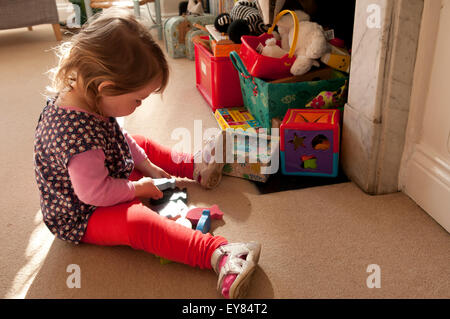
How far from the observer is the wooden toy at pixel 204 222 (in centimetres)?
108

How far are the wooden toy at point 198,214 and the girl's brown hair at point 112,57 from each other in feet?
1.22

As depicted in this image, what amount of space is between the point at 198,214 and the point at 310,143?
404mm

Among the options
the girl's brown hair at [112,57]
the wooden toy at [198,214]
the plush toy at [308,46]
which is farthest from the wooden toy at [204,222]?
the plush toy at [308,46]

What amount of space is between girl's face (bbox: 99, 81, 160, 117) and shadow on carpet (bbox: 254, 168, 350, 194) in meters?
0.48

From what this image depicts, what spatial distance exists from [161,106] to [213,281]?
113 cm

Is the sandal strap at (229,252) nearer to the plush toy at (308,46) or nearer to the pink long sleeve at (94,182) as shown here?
A: the pink long sleeve at (94,182)

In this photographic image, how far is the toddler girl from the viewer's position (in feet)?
2.99

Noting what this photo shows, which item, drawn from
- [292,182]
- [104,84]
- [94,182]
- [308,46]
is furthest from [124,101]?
[308,46]

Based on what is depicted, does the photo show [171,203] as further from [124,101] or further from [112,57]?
[112,57]

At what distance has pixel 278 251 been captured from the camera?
1.04 meters

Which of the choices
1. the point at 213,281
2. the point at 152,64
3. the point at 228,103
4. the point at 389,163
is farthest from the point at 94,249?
the point at 228,103
